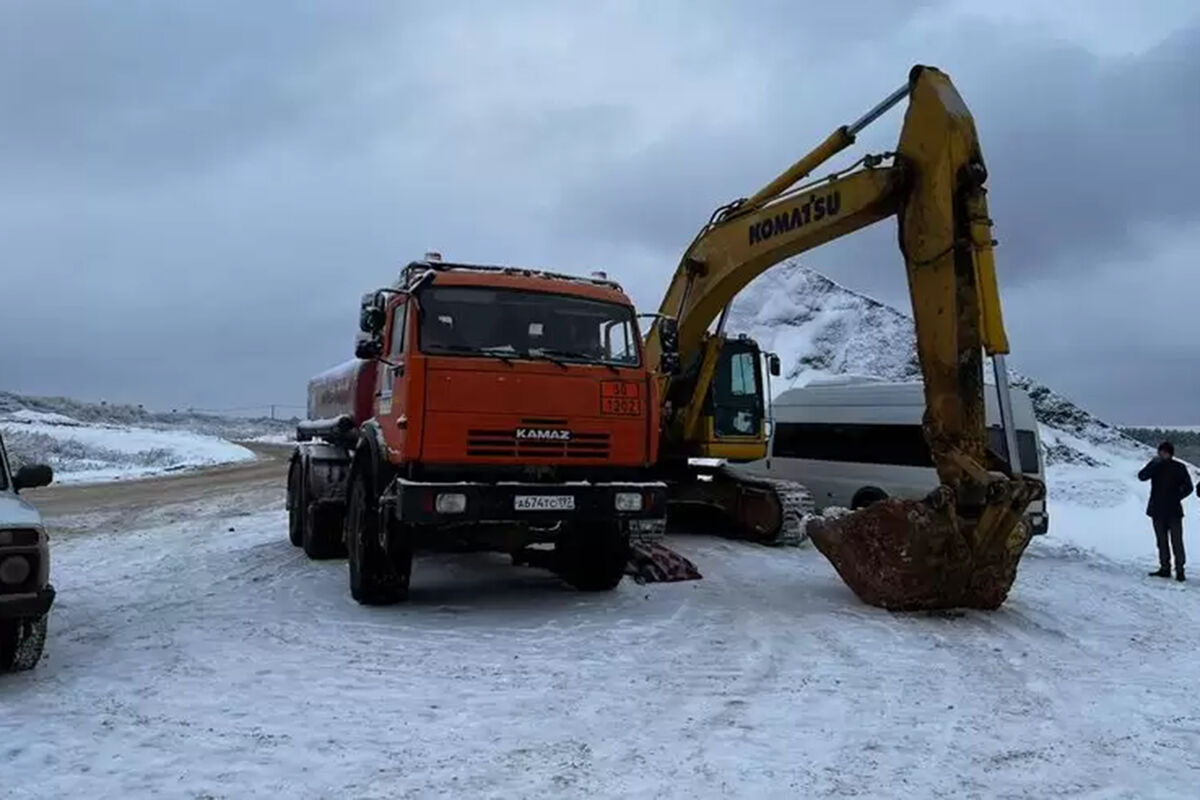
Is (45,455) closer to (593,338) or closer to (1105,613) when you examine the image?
(593,338)

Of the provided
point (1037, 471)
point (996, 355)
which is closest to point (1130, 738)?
point (996, 355)

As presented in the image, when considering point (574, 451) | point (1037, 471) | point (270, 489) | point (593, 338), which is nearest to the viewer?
point (574, 451)

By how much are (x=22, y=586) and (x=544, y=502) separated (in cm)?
389

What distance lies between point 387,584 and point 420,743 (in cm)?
411

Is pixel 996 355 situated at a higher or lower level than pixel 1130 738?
higher

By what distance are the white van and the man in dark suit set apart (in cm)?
154

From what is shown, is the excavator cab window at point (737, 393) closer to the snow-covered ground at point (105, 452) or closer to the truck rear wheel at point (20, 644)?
the truck rear wheel at point (20, 644)

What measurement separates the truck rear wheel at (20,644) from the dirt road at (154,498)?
33.5 feet

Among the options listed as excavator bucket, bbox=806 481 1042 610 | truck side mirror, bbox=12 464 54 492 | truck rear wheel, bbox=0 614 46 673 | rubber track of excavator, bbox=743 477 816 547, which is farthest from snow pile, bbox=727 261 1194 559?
truck rear wheel, bbox=0 614 46 673

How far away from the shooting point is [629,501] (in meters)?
8.99

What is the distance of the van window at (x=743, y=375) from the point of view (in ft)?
50.7

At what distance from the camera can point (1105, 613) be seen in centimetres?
1008

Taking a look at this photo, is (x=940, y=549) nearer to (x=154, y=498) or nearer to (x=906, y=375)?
(x=154, y=498)

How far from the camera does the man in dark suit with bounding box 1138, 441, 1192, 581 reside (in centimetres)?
1331
